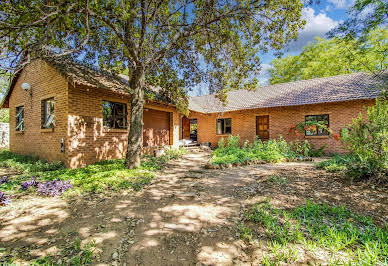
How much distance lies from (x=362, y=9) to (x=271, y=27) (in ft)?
9.55

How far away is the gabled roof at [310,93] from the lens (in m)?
10.5

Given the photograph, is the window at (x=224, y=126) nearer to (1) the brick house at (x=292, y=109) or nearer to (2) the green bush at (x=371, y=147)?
(1) the brick house at (x=292, y=109)

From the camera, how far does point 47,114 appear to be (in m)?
8.19

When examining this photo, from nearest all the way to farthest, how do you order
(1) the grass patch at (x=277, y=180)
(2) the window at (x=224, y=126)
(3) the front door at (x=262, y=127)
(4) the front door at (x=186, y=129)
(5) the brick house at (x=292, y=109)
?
(1) the grass patch at (x=277, y=180) < (5) the brick house at (x=292, y=109) < (3) the front door at (x=262, y=127) < (2) the window at (x=224, y=126) < (4) the front door at (x=186, y=129)

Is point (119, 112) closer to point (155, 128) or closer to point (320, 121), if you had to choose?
point (155, 128)

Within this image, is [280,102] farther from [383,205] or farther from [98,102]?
[98,102]

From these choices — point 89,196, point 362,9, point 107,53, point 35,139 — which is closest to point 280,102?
point 362,9

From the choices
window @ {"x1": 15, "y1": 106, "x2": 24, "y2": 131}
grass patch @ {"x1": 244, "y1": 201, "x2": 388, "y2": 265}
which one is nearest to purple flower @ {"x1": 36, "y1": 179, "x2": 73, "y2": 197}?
grass patch @ {"x1": 244, "y1": 201, "x2": 388, "y2": 265}

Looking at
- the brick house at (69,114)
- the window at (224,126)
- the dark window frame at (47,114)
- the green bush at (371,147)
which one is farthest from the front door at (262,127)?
the dark window frame at (47,114)

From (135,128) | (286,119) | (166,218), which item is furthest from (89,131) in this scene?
(286,119)

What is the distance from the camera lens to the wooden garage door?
10633 mm

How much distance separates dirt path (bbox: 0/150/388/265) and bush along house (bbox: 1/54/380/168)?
12.2 ft

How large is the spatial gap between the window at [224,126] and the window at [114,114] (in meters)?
8.52

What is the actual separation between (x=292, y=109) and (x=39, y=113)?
14379 mm
